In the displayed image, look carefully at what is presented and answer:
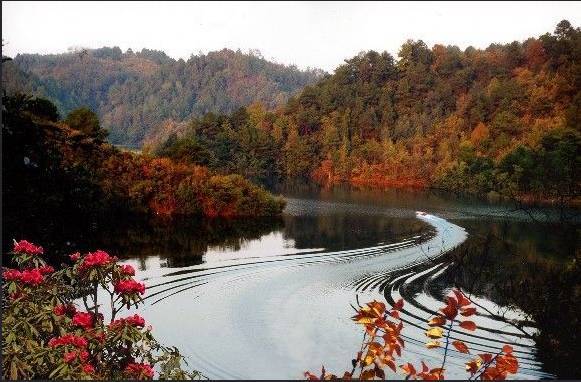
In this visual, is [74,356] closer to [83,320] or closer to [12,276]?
[83,320]

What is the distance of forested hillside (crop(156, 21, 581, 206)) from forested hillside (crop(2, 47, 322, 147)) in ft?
99.4

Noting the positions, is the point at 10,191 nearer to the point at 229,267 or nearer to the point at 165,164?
the point at 229,267

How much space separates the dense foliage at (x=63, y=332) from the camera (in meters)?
2.94

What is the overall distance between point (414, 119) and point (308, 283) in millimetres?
37259

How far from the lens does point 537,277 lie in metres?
11.4

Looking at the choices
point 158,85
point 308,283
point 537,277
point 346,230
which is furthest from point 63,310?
point 158,85

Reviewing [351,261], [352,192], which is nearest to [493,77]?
[352,192]

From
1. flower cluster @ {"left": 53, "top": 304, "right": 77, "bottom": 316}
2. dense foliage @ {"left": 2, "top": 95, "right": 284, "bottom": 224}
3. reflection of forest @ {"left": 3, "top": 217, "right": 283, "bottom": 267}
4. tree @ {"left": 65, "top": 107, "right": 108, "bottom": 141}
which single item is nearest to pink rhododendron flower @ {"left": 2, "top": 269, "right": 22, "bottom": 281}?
flower cluster @ {"left": 53, "top": 304, "right": 77, "bottom": 316}

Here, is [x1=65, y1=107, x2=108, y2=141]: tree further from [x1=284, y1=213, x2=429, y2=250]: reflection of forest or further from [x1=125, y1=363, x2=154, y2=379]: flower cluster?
[x1=125, y1=363, x2=154, y2=379]: flower cluster

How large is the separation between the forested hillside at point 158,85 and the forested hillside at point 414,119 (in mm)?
30308

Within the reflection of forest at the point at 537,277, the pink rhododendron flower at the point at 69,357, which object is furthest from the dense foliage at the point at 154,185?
the pink rhododendron flower at the point at 69,357

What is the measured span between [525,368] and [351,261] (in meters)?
6.49

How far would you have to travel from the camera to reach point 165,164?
21938 mm

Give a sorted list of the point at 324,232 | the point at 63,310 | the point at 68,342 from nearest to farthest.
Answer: the point at 68,342
the point at 63,310
the point at 324,232
